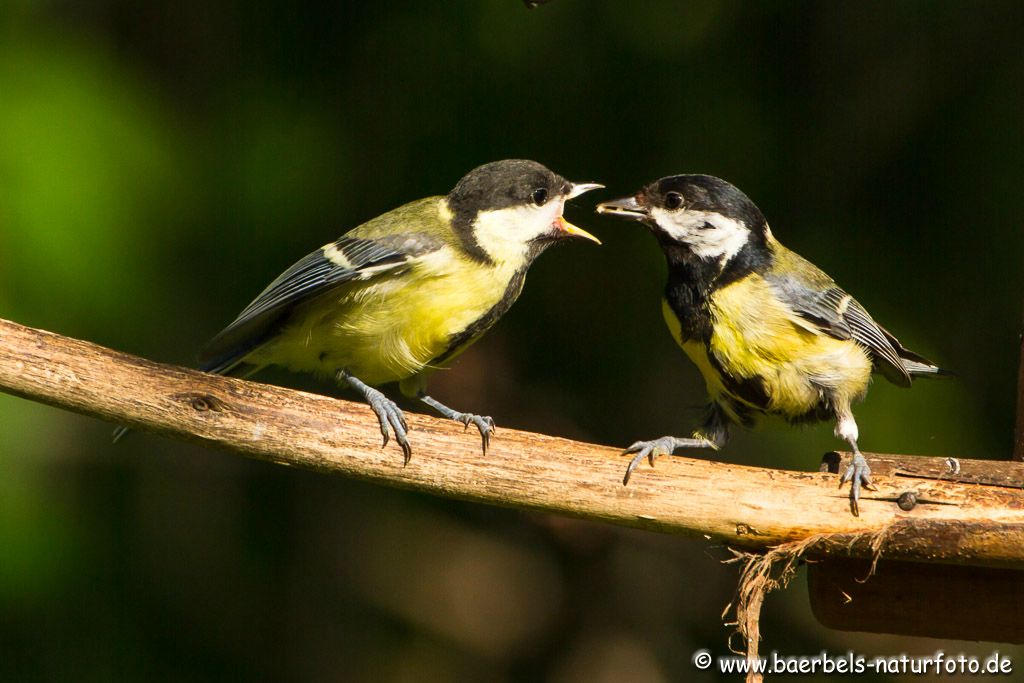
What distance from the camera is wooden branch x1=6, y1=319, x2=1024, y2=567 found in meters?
2.02

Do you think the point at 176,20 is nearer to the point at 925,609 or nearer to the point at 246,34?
the point at 246,34

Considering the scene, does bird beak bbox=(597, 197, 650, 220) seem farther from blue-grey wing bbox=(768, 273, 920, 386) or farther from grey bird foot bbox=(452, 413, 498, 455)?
grey bird foot bbox=(452, 413, 498, 455)

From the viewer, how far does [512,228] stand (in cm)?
271

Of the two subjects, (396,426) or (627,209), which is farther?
(627,209)

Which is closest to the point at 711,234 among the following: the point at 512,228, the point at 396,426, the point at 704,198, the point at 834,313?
the point at 704,198

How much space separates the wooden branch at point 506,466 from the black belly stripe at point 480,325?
41cm

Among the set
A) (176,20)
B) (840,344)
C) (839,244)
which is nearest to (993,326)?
(839,244)

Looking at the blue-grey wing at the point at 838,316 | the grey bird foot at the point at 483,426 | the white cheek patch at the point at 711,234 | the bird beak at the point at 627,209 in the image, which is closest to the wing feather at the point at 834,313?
the blue-grey wing at the point at 838,316

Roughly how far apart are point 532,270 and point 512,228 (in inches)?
43.4

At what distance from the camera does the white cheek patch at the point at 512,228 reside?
2648mm

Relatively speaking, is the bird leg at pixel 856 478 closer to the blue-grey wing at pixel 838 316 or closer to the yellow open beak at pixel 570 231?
the blue-grey wing at pixel 838 316

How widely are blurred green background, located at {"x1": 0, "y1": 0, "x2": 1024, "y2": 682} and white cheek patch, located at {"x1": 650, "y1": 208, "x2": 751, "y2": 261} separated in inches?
27.8

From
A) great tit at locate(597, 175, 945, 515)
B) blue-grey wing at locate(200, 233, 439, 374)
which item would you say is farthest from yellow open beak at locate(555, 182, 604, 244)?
blue-grey wing at locate(200, 233, 439, 374)

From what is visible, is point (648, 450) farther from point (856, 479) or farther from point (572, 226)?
point (572, 226)
